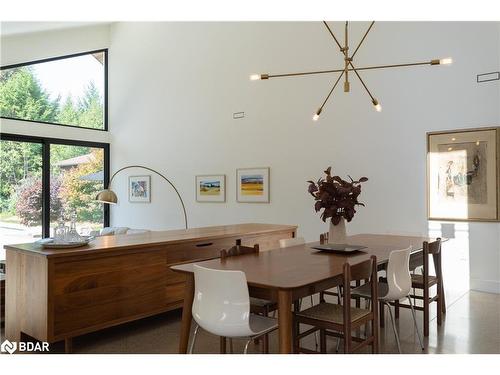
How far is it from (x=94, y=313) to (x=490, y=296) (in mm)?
4261

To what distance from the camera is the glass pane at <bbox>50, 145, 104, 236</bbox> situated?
776cm

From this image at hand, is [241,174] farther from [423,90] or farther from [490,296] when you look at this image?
[490,296]

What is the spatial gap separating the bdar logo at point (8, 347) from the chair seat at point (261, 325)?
6.21 feet

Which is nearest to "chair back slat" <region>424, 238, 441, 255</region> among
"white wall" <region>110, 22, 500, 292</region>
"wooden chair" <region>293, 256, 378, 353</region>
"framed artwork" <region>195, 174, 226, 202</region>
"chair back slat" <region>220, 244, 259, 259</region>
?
"wooden chair" <region>293, 256, 378, 353</region>

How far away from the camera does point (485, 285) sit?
5051 mm

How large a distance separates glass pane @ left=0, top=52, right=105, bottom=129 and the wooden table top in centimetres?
594

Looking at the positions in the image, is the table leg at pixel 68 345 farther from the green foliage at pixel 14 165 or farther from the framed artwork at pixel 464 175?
the green foliage at pixel 14 165

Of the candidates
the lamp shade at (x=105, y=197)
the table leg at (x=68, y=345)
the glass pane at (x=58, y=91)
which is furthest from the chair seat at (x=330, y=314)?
the glass pane at (x=58, y=91)

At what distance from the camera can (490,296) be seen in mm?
4859

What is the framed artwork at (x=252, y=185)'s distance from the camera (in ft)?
21.8

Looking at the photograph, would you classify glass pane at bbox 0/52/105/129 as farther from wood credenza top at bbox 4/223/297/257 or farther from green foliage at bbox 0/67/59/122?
wood credenza top at bbox 4/223/297/257

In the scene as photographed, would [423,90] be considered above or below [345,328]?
above

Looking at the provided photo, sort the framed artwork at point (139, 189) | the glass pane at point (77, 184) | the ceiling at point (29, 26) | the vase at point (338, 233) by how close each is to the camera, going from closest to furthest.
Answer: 1. the vase at point (338, 233)
2. the ceiling at point (29, 26)
3. the glass pane at point (77, 184)
4. the framed artwork at point (139, 189)
